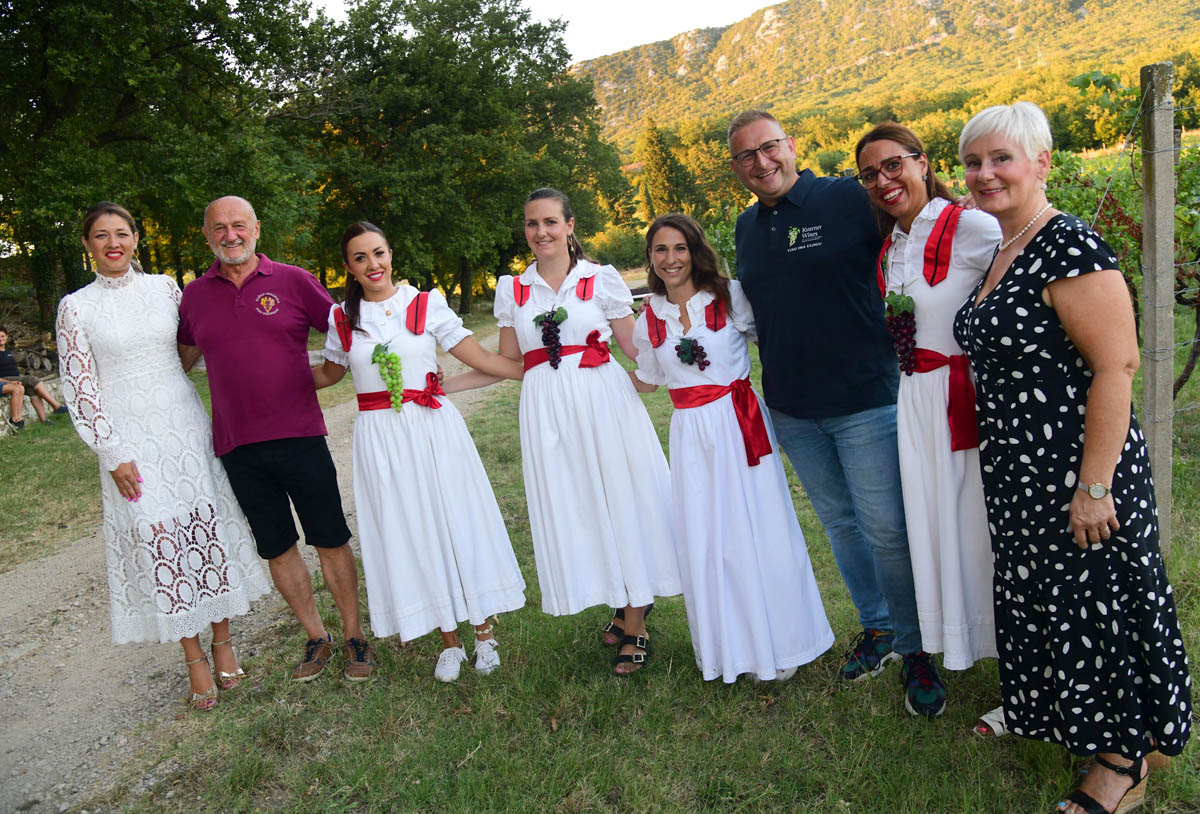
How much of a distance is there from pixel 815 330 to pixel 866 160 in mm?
714

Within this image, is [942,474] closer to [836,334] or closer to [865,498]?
[865,498]

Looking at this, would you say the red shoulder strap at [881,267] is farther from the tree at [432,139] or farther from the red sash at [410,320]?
the tree at [432,139]

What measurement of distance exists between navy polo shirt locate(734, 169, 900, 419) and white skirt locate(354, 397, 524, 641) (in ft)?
5.68

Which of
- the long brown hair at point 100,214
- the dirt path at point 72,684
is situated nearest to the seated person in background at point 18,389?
the dirt path at point 72,684

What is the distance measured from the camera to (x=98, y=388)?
410cm

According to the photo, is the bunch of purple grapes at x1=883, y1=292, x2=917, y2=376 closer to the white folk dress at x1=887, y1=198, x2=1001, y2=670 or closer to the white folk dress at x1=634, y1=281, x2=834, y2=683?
the white folk dress at x1=887, y1=198, x2=1001, y2=670

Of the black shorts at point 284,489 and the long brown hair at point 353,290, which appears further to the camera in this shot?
the black shorts at point 284,489

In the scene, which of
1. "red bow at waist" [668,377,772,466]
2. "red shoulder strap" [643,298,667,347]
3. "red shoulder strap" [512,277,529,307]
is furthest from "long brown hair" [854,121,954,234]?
"red shoulder strap" [512,277,529,307]

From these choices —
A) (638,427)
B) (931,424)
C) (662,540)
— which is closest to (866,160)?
(931,424)

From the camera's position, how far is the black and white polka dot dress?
2574 millimetres

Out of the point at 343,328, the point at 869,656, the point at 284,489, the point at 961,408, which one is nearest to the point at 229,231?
the point at 343,328

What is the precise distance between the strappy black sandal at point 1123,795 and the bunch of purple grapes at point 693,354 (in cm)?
210

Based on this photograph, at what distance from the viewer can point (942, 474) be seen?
3082mm

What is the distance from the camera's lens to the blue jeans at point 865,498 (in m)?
3.44
